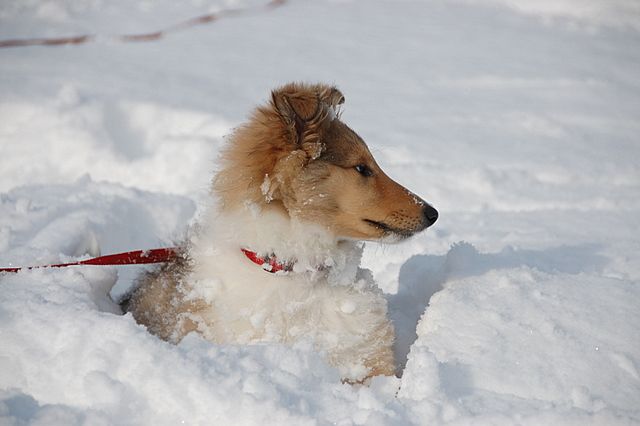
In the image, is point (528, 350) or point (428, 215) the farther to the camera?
point (428, 215)

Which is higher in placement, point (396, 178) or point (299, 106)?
point (299, 106)

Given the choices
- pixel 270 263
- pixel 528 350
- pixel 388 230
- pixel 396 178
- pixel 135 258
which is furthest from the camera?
pixel 396 178

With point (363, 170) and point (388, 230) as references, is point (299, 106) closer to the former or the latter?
point (363, 170)

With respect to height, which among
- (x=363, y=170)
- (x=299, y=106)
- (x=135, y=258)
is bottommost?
(x=135, y=258)

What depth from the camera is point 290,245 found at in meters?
3.13

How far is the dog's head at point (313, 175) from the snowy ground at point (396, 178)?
0.53 meters

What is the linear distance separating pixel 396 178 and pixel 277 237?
2985 mm

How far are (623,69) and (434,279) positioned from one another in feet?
19.8

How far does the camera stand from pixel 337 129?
11.0 ft

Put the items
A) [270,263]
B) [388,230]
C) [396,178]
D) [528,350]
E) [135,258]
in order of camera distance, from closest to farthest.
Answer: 1. [528,350]
2. [270,263]
3. [388,230]
4. [135,258]
5. [396,178]

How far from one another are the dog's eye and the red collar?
1.85 feet

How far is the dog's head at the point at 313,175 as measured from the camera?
10.2ft

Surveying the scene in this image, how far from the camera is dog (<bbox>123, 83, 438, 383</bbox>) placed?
10.1 ft

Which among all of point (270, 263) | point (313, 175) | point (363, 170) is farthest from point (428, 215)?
point (270, 263)
